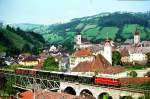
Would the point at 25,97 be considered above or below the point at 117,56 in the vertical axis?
below

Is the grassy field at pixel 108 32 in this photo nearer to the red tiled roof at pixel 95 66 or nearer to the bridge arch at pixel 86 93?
the red tiled roof at pixel 95 66

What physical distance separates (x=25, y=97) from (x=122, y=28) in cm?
15198

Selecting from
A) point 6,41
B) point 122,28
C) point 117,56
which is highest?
point 122,28

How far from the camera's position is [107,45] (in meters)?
67.3

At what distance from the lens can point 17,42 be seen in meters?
126

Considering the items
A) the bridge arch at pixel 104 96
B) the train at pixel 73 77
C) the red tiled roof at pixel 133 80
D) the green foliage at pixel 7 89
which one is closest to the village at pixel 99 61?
the red tiled roof at pixel 133 80

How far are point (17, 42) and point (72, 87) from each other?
7828cm

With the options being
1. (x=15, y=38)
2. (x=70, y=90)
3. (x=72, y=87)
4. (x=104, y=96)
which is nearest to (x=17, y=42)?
(x=15, y=38)

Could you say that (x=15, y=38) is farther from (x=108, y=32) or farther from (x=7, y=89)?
(x=7, y=89)

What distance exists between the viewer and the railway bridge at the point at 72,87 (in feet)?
136

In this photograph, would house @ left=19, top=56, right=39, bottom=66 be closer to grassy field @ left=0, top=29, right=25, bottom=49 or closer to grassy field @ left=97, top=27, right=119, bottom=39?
grassy field @ left=0, top=29, right=25, bottom=49

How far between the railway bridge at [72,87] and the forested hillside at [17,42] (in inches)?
2052

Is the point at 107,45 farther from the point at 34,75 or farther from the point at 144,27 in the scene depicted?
the point at 144,27

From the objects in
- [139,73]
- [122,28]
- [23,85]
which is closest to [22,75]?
[23,85]
